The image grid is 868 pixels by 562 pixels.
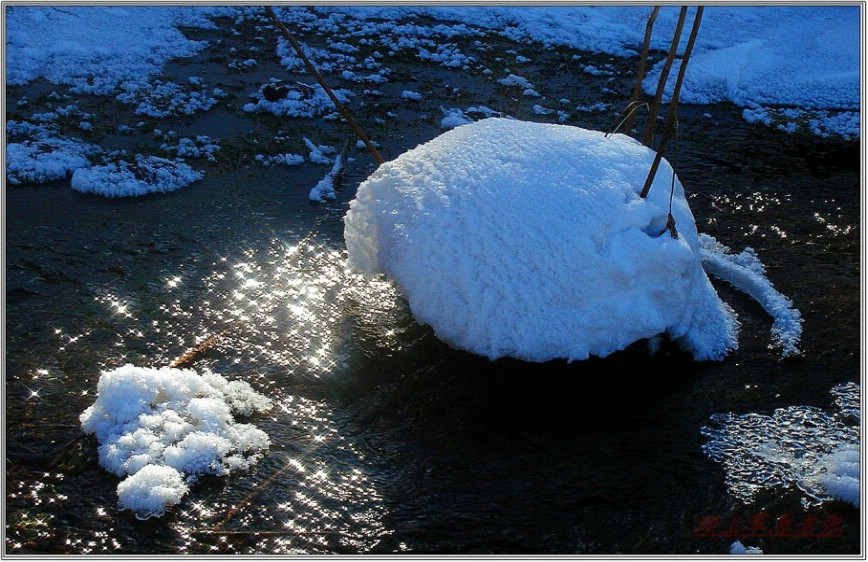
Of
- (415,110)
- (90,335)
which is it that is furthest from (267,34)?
(90,335)

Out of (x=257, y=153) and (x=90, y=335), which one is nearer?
(x=90, y=335)

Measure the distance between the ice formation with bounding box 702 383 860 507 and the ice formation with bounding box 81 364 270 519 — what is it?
267 centimetres

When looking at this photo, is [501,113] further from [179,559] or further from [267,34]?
[179,559]

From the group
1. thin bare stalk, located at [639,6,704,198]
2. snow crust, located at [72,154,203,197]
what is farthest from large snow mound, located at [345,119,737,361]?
snow crust, located at [72,154,203,197]

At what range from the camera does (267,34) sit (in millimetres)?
11031

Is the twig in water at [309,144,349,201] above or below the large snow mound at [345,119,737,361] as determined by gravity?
below

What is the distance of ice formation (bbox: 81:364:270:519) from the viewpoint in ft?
12.2

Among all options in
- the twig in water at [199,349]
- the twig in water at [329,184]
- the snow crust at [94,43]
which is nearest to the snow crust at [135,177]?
Answer: the twig in water at [329,184]

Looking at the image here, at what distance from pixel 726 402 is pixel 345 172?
428cm

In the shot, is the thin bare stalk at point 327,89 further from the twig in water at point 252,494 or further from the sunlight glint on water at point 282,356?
the twig in water at point 252,494

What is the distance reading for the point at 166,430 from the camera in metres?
4.04

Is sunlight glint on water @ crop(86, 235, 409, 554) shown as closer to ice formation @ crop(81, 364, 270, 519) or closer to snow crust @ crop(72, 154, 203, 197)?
ice formation @ crop(81, 364, 270, 519)

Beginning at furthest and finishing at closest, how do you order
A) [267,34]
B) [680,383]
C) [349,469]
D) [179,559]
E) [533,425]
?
[267,34], [680,383], [533,425], [349,469], [179,559]

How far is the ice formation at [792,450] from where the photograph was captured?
3.92 metres
